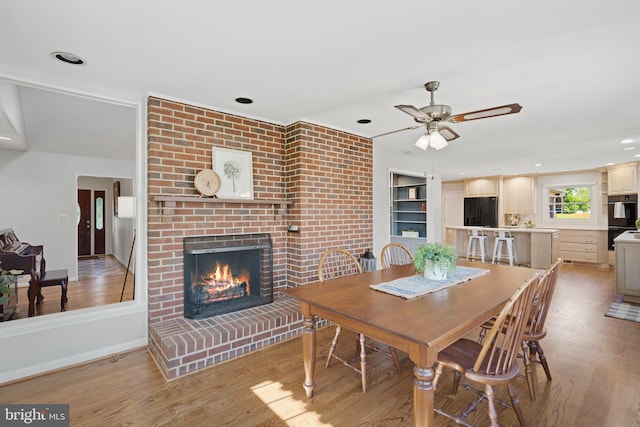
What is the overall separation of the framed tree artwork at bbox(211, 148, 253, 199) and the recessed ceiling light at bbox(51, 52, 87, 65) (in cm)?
115

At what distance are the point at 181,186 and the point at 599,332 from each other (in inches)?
170

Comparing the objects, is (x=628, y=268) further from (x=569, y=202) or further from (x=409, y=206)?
(x=569, y=202)

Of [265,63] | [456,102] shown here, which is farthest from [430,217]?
[265,63]

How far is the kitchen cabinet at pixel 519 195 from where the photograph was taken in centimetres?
774

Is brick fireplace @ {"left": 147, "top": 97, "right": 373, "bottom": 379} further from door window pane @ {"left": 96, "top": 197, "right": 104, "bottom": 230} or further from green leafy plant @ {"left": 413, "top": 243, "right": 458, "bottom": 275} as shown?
door window pane @ {"left": 96, "top": 197, "right": 104, "bottom": 230}

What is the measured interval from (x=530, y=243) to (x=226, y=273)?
6.60m

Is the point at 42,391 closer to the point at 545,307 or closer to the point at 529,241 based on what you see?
the point at 545,307

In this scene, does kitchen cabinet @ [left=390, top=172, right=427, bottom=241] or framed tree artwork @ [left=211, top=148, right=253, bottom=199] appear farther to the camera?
kitchen cabinet @ [left=390, top=172, right=427, bottom=241]

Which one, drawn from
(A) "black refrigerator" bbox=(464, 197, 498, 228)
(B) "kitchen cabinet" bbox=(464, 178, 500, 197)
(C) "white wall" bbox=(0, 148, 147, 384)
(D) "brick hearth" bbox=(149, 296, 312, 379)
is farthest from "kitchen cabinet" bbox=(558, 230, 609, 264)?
(C) "white wall" bbox=(0, 148, 147, 384)

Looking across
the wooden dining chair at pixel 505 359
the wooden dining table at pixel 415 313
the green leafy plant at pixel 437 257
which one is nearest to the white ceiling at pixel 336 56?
the green leafy plant at pixel 437 257

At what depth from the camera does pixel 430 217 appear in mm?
5793

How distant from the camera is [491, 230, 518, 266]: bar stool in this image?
6.71 m

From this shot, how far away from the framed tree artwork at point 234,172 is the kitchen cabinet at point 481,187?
7203mm

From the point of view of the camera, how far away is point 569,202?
24.7ft
